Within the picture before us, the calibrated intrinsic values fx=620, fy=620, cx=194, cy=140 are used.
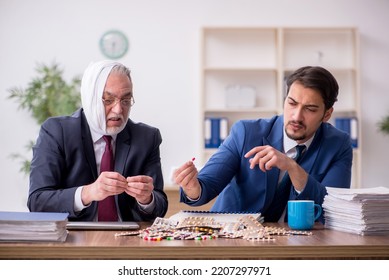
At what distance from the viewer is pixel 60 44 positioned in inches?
244

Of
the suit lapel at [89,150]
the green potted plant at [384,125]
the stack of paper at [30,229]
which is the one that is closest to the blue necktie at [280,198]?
the suit lapel at [89,150]

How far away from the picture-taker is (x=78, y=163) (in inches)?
94.0

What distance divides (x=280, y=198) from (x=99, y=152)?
0.75 metres

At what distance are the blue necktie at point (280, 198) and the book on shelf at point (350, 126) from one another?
364cm

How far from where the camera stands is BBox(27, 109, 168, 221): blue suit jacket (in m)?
2.29

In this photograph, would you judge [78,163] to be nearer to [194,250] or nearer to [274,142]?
[274,142]

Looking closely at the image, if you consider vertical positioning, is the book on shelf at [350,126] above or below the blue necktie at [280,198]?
above

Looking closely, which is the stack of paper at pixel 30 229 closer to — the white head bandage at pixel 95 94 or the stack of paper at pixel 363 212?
the white head bandage at pixel 95 94

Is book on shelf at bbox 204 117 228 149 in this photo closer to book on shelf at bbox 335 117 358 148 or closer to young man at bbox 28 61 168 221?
book on shelf at bbox 335 117 358 148

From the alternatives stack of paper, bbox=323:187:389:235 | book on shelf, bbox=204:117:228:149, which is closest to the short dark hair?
stack of paper, bbox=323:187:389:235

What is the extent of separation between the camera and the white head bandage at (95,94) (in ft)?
7.83
